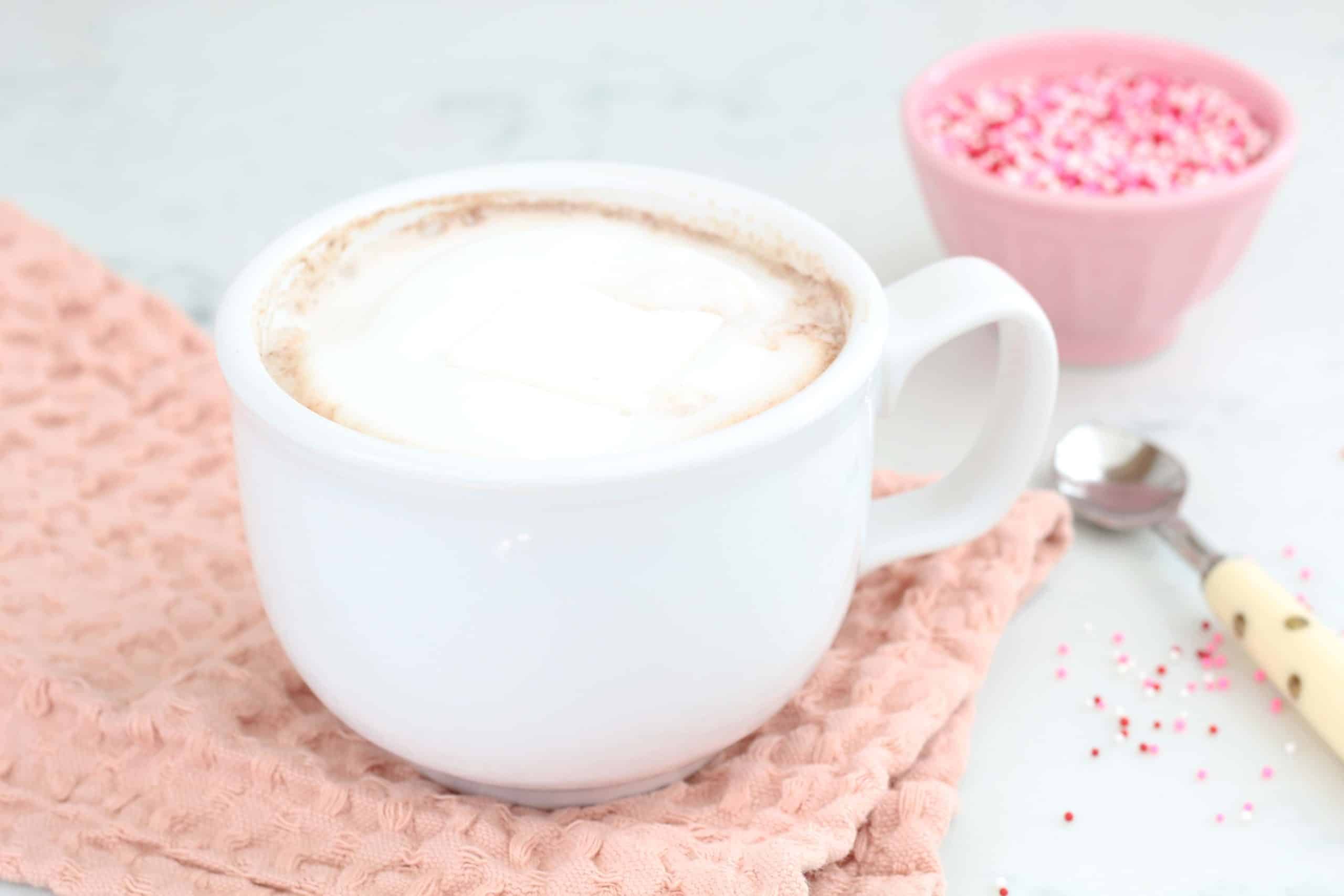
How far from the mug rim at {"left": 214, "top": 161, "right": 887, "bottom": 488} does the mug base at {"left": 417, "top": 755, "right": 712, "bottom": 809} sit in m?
0.22

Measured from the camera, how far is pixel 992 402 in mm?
919

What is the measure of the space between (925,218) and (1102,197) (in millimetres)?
379

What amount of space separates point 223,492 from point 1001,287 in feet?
1.86

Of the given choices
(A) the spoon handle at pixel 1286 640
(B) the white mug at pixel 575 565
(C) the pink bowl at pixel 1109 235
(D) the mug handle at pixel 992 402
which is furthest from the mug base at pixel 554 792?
(C) the pink bowl at pixel 1109 235

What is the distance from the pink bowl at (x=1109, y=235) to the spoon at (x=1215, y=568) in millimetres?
142

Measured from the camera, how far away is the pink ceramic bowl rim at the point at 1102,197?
1.21 meters

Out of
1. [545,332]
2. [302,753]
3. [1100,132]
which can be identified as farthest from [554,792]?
[1100,132]

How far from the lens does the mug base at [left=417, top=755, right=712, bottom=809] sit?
838 mm

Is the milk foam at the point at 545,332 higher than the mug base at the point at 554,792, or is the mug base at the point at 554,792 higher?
the milk foam at the point at 545,332

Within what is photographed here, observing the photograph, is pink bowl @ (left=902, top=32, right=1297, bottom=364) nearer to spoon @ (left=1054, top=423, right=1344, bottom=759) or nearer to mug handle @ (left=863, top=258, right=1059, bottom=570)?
spoon @ (left=1054, top=423, right=1344, bottom=759)

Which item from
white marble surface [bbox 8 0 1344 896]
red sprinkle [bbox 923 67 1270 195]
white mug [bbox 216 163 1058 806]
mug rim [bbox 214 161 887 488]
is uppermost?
mug rim [bbox 214 161 887 488]

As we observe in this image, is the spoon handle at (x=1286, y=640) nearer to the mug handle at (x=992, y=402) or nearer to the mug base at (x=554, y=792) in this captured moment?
the mug handle at (x=992, y=402)

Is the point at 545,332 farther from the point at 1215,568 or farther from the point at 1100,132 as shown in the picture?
the point at 1100,132

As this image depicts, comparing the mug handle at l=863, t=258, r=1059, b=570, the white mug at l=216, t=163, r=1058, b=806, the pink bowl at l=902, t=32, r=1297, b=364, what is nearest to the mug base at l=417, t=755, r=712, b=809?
the white mug at l=216, t=163, r=1058, b=806
